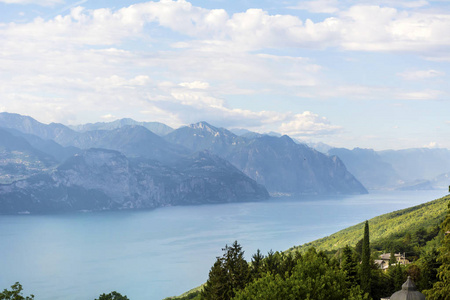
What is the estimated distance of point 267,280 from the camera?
40.6 metres

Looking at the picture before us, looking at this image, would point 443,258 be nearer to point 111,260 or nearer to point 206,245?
point 111,260

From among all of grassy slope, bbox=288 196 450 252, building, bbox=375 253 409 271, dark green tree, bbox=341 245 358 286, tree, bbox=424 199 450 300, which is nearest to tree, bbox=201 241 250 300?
dark green tree, bbox=341 245 358 286

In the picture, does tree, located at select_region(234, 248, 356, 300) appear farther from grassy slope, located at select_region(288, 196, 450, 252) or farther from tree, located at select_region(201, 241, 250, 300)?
grassy slope, located at select_region(288, 196, 450, 252)

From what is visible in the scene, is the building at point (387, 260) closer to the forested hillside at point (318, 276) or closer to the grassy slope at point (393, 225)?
the forested hillside at point (318, 276)

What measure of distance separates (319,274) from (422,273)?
22.7 meters

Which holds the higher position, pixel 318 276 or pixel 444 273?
pixel 444 273

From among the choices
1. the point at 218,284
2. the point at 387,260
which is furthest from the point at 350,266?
the point at 387,260

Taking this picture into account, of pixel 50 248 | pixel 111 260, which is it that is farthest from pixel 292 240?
pixel 50 248

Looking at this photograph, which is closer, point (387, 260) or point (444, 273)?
point (444, 273)

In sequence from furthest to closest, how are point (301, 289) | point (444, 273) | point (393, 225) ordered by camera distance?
point (393, 225) → point (301, 289) → point (444, 273)

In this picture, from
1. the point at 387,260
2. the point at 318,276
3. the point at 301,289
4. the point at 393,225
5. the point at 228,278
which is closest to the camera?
the point at 301,289

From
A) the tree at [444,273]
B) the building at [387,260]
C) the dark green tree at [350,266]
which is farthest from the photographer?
the building at [387,260]

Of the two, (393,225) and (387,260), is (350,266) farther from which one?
(393,225)

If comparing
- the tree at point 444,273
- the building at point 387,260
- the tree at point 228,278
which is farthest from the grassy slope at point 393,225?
the tree at point 444,273
